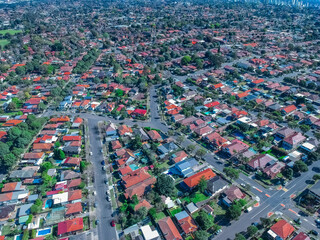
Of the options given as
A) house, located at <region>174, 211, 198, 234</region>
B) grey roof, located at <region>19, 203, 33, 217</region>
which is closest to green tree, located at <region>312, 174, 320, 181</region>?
house, located at <region>174, 211, 198, 234</region>

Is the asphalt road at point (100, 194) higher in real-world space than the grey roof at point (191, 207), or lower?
higher

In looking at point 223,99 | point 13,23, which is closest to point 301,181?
point 223,99

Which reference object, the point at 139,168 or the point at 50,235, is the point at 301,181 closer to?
the point at 139,168

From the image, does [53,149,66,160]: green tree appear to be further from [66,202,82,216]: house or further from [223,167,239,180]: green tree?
[223,167,239,180]: green tree

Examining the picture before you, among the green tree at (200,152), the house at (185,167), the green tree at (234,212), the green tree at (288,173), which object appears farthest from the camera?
the green tree at (200,152)

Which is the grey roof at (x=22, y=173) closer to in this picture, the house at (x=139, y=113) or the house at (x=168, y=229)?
the house at (x=168, y=229)

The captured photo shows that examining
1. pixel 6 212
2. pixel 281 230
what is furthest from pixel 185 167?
pixel 6 212

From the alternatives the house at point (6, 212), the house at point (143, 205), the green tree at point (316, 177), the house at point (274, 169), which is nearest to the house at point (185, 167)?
the house at point (143, 205)
